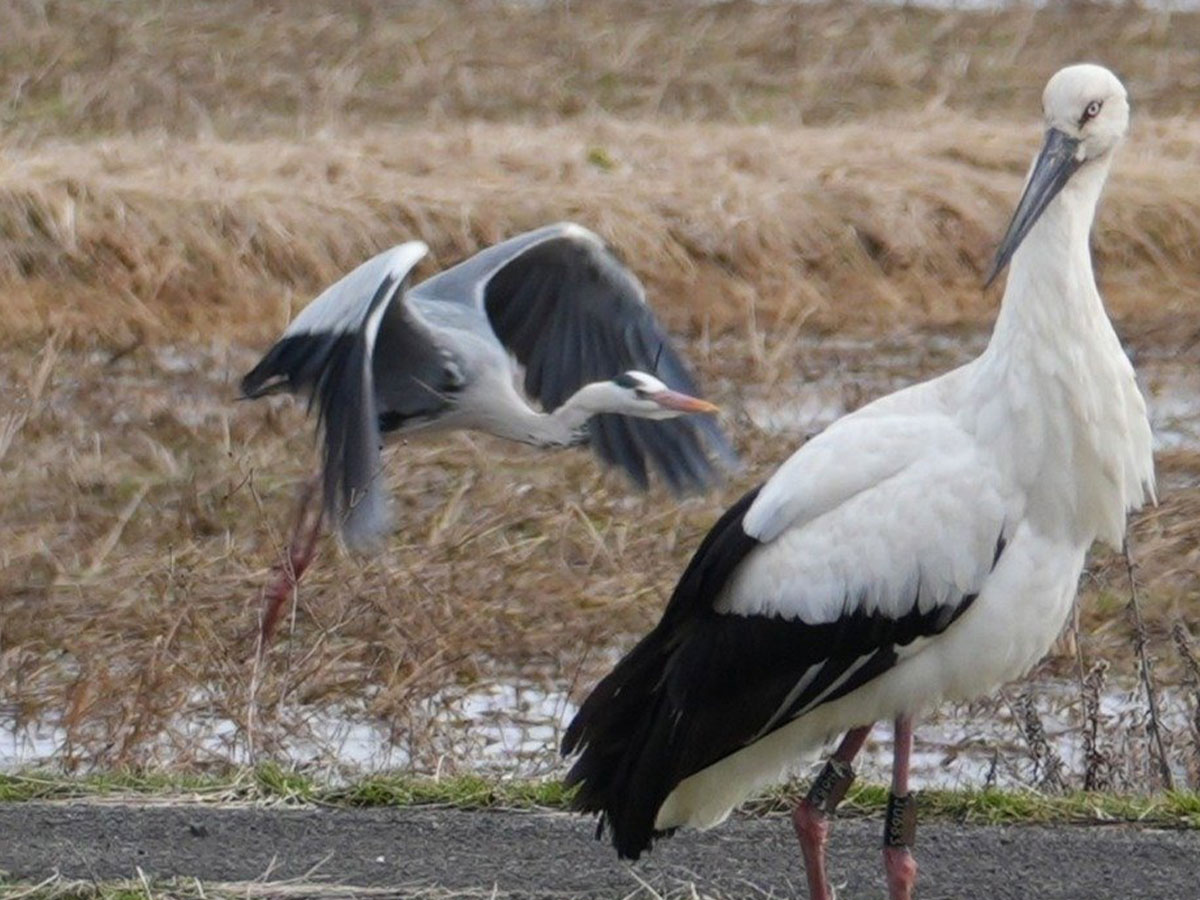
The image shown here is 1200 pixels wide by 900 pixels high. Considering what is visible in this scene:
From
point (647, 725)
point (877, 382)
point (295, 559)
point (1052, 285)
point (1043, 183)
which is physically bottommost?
point (877, 382)

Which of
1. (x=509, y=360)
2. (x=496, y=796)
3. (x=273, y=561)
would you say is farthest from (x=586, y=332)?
(x=496, y=796)

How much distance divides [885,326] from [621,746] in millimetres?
8388

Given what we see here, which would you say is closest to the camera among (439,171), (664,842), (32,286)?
(664,842)

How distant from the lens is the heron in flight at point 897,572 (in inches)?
211

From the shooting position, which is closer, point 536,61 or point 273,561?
point 273,561

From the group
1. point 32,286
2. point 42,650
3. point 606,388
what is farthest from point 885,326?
point 42,650

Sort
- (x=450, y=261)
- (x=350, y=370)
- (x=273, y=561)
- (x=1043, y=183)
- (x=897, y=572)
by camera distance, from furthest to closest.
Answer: (x=450, y=261) → (x=273, y=561) → (x=350, y=370) → (x=1043, y=183) → (x=897, y=572)

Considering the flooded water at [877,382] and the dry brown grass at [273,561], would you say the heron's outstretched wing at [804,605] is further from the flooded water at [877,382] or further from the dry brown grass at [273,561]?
the flooded water at [877,382]

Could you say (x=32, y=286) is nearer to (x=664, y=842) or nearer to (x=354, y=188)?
(x=354, y=188)

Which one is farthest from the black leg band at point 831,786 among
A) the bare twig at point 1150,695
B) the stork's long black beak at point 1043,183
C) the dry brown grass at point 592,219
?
the dry brown grass at point 592,219

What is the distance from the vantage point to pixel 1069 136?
5562 millimetres

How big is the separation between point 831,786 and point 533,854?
70cm

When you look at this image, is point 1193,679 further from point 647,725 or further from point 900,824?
point 647,725

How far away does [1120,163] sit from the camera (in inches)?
617
